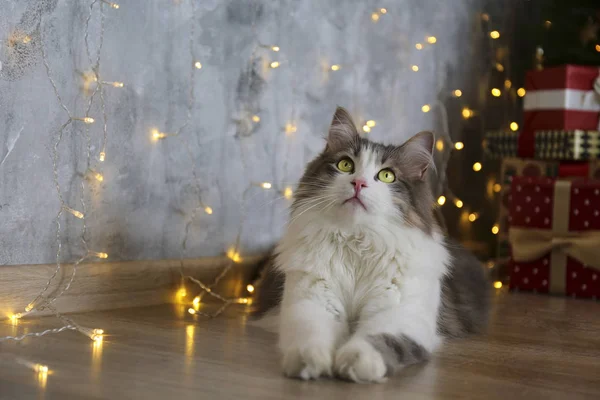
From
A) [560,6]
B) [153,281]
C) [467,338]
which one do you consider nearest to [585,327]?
[467,338]

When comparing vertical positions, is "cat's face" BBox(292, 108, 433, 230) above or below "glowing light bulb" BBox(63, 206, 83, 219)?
above

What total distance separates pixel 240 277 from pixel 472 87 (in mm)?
1709

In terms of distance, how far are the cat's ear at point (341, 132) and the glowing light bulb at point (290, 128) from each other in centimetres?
90

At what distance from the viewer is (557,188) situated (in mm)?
3082

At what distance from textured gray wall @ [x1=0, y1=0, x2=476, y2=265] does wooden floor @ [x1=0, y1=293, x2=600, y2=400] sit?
34cm

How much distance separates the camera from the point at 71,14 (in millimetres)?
2158

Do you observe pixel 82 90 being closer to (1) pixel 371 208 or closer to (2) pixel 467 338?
(1) pixel 371 208

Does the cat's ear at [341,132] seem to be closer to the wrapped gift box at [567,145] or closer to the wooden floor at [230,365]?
the wooden floor at [230,365]

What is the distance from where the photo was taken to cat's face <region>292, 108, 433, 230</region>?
1.83 metres

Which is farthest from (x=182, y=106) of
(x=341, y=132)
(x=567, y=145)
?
(x=567, y=145)

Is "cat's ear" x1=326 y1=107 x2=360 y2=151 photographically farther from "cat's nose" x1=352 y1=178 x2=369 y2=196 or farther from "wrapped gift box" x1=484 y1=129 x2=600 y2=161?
"wrapped gift box" x1=484 y1=129 x2=600 y2=161

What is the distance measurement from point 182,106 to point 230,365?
1140mm

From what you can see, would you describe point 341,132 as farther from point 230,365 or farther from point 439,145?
point 439,145

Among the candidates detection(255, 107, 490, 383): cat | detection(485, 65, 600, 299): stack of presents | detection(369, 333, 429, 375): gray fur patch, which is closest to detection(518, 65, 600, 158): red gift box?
detection(485, 65, 600, 299): stack of presents
